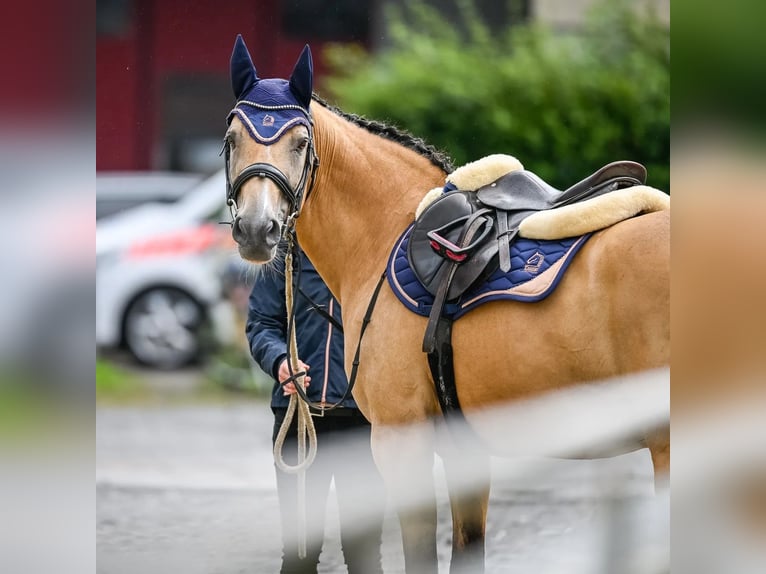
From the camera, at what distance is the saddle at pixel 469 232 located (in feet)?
8.84

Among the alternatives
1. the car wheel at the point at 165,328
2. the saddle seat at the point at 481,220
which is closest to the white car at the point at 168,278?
the car wheel at the point at 165,328

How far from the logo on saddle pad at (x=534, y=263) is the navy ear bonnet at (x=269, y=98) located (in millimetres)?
697

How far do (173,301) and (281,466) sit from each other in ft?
16.7

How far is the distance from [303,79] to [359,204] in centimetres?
44

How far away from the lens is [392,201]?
3.04 metres

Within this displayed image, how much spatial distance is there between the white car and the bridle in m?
4.93

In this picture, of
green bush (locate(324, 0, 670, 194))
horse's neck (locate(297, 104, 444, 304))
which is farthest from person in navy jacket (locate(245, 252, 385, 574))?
green bush (locate(324, 0, 670, 194))

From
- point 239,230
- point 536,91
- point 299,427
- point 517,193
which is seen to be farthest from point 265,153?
point 536,91

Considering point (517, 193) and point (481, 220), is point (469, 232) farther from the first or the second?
point (517, 193)

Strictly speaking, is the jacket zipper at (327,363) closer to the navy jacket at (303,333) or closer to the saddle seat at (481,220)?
the navy jacket at (303,333)

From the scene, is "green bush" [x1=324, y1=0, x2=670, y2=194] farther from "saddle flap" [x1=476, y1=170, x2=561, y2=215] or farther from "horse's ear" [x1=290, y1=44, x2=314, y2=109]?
"horse's ear" [x1=290, y1=44, x2=314, y2=109]

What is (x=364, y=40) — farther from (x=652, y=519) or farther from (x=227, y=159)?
(x=652, y=519)
